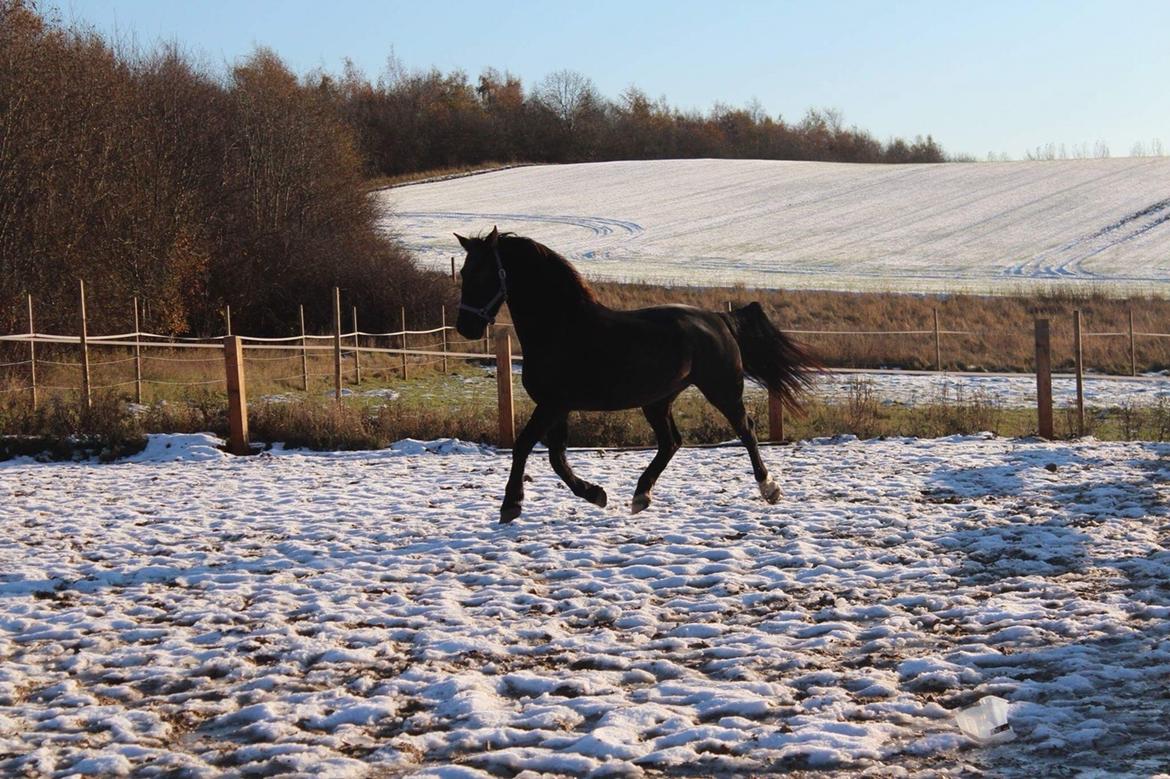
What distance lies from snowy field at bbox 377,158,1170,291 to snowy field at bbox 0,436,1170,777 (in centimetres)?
3045

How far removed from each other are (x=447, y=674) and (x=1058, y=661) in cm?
245

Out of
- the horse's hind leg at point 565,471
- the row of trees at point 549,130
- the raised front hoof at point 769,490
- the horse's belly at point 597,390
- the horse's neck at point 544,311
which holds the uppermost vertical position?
the row of trees at point 549,130

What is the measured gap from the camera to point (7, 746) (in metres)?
4.25

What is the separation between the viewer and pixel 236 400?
12672 millimetres

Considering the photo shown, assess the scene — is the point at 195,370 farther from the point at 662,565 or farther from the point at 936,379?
the point at 662,565

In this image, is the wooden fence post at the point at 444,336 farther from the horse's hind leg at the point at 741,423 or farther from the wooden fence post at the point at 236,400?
the horse's hind leg at the point at 741,423

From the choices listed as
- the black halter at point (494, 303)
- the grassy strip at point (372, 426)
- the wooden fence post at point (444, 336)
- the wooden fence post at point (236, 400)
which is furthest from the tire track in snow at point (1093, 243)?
the black halter at point (494, 303)

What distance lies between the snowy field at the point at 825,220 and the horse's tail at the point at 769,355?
95.9 feet

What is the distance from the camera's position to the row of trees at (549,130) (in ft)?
233

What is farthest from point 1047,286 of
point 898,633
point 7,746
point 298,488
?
point 7,746

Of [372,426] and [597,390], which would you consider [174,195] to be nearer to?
[372,426]

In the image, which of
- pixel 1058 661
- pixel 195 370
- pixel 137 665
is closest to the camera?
pixel 1058 661

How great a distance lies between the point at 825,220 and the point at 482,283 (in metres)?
49.0

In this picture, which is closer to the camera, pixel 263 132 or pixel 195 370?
pixel 195 370
